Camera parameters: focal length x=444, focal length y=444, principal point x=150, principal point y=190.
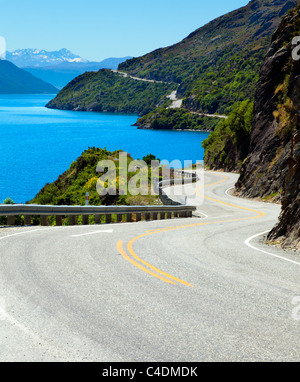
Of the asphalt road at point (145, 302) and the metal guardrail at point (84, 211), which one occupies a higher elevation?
the asphalt road at point (145, 302)

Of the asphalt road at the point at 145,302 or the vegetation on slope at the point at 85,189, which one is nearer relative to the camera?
the asphalt road at the point at 145,302

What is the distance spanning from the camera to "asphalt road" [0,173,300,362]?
4.99 meters

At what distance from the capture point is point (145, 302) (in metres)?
6.62

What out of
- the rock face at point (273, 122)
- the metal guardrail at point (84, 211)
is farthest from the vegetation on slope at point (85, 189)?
the rock face at point (273, 122)

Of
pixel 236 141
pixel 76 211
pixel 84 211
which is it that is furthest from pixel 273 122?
pixel 236 141

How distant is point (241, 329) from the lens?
5566 millimetres

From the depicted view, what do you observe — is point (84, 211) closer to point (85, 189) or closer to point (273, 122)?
point (85, 189)

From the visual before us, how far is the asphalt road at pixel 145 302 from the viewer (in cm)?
499

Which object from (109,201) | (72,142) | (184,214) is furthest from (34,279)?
(72,142)

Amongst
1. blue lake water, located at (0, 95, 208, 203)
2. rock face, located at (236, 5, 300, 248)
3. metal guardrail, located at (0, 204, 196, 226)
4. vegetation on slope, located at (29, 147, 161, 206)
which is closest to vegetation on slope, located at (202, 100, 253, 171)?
rock face, located at (236, 5, 300, 248)

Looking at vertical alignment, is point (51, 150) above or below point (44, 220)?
below

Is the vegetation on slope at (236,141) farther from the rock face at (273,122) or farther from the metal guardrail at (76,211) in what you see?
the metal guardrail at (76,211)
